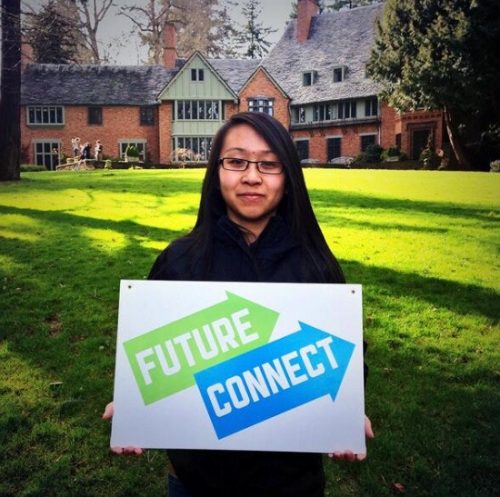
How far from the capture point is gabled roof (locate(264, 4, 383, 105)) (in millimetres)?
36062

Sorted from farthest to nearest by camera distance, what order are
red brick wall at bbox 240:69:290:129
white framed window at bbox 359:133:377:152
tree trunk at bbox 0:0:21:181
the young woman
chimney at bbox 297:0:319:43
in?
chimney at bbox 297:0:319:43
red brick wall at bbox 240:69:290:129
white framed window at bbox 359:133:377:152
tree trunk at bbox 0:0:21:181
the young woman

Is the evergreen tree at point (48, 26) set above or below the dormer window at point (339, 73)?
below

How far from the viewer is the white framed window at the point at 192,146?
35156 millimetres

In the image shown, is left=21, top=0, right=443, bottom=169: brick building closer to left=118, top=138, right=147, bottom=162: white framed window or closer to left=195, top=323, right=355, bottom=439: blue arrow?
left=118, top=138, right=147, bottom=162: white framed window

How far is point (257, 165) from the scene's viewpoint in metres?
2.00

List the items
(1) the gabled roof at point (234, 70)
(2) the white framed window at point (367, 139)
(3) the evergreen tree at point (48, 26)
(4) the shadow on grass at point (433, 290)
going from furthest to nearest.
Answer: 1. (1) the gabled roof at point (234, 70)
2. (2) the white framed window at point (367, 139)
3. (3) the evergreen tree at point (48, 26)
4. (4) the shadow on grass at point (433, 290)

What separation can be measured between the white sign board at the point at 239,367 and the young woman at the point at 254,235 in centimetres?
17

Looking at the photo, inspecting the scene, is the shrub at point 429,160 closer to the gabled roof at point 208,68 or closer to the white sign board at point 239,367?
the gabled roof at point 208,68

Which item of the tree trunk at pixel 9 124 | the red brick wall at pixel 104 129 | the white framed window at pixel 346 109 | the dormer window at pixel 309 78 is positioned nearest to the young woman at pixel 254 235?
the tree trunk at pixel 9 124

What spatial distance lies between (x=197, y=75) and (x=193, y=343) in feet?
119

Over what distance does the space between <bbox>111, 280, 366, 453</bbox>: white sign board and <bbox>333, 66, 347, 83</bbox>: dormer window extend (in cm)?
3780

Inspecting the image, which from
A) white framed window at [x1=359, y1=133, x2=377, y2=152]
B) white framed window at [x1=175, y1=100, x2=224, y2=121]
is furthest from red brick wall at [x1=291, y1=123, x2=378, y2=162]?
white framed window at [x1=175, y1=100, x2=224, y2=121]

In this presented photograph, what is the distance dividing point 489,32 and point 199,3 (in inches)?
976

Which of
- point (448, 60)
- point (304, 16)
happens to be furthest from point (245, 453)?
point (304, 16)
